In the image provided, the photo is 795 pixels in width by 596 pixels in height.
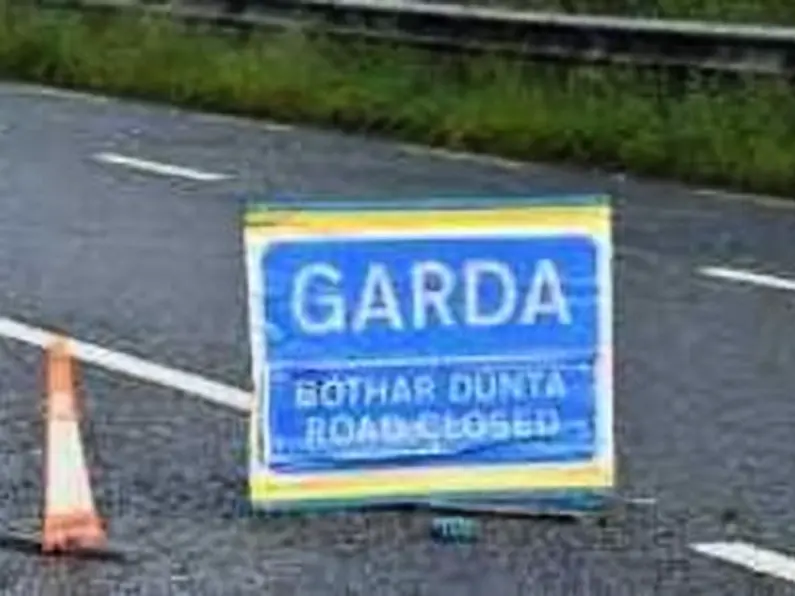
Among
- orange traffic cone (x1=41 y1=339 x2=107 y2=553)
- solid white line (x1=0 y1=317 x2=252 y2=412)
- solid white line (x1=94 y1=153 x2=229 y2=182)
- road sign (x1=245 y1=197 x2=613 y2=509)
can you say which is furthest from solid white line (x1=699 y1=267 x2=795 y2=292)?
orange traffic cone (x1=41 y1=339 x2=107 y2=553)

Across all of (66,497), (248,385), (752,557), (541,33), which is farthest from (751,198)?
(66,497)

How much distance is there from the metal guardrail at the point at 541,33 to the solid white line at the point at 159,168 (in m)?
3.01

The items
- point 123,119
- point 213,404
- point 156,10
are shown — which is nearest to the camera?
A: point 213,404

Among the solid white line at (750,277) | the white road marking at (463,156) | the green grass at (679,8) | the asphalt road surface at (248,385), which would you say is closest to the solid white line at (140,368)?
the asphalt road surface at (248,385)

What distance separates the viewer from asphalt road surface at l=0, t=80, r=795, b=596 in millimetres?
8891

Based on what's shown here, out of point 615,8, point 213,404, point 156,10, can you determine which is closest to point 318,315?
point 213,404

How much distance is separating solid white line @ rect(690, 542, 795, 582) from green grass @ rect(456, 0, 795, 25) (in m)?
14.7

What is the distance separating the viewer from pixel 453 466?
9.51 m

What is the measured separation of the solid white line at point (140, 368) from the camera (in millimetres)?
11508

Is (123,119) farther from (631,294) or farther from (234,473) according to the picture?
(234,473)

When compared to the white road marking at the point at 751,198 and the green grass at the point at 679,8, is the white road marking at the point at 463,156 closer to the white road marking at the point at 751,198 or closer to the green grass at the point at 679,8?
the white road marking at the point at 751,198

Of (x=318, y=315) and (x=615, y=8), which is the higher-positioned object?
(x=615, y=8)

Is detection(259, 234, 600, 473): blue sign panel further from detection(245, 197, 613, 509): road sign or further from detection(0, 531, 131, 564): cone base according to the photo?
detection(0, 531, 131, 564): cone base

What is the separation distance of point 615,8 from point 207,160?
5.63 meters
